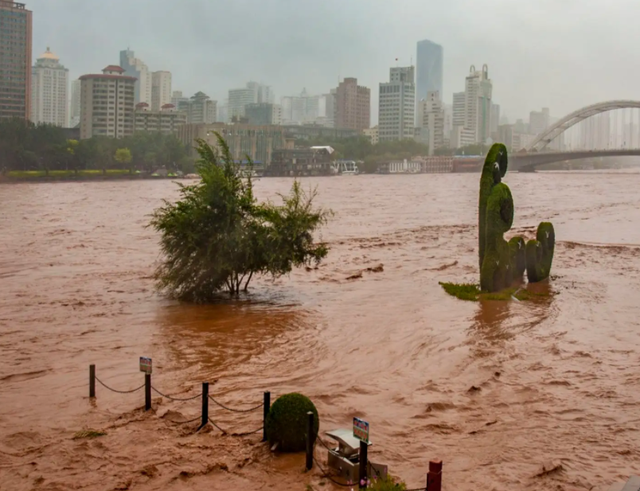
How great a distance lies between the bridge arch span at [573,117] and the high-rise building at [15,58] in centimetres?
8357

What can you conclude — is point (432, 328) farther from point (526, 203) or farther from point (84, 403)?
point (526, 203)

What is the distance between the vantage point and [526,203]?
6100 cm

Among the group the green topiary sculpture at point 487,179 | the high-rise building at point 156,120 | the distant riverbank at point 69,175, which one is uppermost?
the high-rise building at point 156,120

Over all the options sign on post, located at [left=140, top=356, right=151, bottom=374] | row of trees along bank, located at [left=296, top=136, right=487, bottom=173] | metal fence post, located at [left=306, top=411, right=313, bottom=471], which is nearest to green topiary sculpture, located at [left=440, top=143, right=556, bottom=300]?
sign on post, located at [left=140, top=356, right=151, bottom=374]

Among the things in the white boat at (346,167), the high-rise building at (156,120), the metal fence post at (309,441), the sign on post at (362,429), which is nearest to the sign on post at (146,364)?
the metal fence post at (309,441)

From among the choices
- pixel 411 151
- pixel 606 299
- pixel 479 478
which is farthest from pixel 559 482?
pixel 411 151

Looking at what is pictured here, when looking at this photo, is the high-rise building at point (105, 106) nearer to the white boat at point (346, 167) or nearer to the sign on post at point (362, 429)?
the white boat at point (346, 167)

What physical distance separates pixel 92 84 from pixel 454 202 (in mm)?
97678

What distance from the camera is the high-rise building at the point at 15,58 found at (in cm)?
13200

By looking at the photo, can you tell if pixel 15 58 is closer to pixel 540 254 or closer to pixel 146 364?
pixel 540 254

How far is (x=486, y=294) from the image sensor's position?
1866 centimetres

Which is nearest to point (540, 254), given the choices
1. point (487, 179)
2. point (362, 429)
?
point (487, 179)

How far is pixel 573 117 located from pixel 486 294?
303ft

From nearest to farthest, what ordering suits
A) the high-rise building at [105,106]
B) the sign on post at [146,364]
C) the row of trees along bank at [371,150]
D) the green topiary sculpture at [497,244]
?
the sign on post at [146,364] → the green topiary sculpture at [497,244] → the row of trees along bank at [371,150] → the high-rise building at [105,106]
